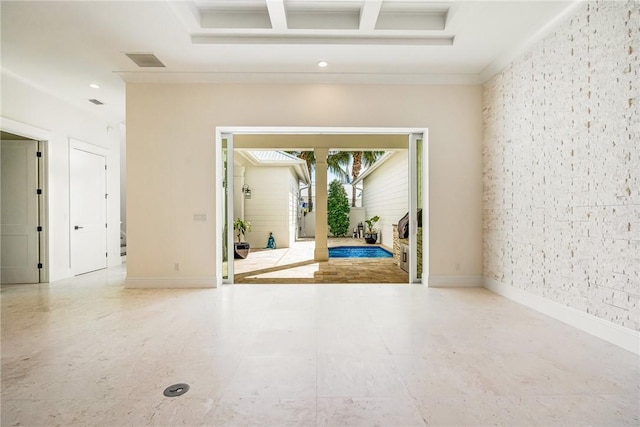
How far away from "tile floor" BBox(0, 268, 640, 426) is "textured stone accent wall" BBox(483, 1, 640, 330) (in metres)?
0.52

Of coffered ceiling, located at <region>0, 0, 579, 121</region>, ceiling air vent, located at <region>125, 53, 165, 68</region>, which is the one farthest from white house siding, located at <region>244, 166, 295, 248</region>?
ceiling air vent, located at <region>125, 53, 165, 68</region>

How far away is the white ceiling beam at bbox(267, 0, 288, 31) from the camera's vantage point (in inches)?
121

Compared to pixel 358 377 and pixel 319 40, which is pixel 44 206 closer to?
pixel 319 40

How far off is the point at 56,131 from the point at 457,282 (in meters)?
6.98

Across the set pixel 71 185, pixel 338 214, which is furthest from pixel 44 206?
pixel 338 214

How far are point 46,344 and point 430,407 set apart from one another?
3.09 metres

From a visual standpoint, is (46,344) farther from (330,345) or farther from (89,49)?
(89,49)

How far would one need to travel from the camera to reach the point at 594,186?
277cm

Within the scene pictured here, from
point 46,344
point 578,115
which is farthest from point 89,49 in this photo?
point 578,115

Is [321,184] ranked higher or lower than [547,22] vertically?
lower

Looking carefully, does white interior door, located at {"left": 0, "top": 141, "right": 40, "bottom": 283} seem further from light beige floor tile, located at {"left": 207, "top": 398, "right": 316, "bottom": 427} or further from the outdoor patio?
light beige floor tile, located at {"left": 207, "top": 398, "right": 316, "bottom": 427}

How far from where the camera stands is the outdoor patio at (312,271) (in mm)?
5254

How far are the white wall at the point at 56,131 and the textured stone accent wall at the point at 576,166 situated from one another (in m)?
6.91

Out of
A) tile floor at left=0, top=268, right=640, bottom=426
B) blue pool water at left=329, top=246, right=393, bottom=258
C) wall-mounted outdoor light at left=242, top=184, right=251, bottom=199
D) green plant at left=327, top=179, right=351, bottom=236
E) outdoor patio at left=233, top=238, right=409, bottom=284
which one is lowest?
blue pool water at left=329, top=246, right=393, bottom=258
